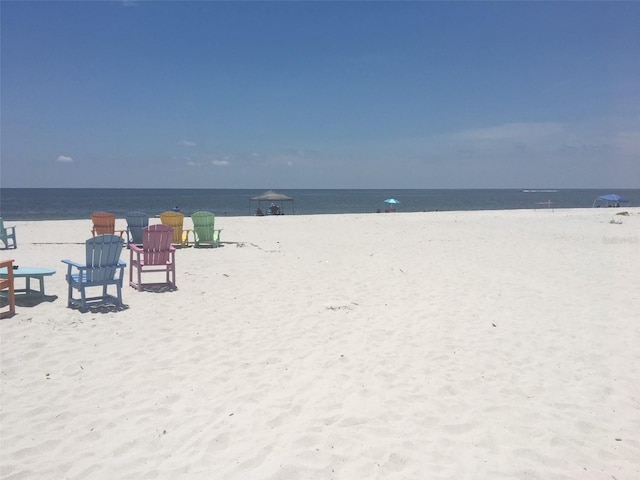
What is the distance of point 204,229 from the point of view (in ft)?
39.1

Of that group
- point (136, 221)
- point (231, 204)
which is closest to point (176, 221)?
point (136, 221)

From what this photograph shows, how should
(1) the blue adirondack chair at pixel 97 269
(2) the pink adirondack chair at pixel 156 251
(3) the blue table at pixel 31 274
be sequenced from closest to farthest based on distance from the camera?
(1) the blue adirondack chair at pixel 97 269, (3) the blue table at pixel 31 274, (2) the pink adirondack chair at pixel 156 251

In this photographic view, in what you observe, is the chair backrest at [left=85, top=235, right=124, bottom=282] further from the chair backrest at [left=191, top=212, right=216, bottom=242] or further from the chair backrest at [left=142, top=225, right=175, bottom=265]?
Result: the chair backrest at [left=191, top=212, right=216, bottom=242]

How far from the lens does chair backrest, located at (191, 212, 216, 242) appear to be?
38.2 feet

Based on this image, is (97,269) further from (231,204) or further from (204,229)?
(231,204)

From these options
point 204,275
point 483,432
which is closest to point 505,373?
point 483,432

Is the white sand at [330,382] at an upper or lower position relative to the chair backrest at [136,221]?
lower

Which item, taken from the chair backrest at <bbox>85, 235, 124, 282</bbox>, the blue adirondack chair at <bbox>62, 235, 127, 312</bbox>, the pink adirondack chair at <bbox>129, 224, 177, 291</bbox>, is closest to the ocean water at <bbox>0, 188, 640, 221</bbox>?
the pink adirondack chair at <bbox>129, 224, 177, 291</bbox>

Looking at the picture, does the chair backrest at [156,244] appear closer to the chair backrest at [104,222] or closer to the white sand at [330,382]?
the white sand at [330,382]

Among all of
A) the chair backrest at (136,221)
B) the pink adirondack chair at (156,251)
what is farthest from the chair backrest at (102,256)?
the chair backrest at (136,221)

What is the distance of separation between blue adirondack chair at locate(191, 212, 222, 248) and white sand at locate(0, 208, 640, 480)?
4013 millimetres

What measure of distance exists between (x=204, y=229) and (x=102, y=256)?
235 inches

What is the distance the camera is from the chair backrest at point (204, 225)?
11.7 meters

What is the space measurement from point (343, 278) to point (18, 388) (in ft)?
16.9
